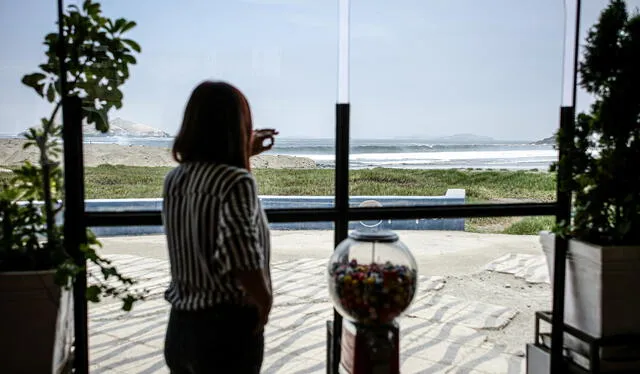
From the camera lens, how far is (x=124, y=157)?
1.95 meters

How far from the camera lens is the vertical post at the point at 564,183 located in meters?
2.00

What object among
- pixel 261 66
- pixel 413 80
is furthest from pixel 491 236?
pixel 261 66

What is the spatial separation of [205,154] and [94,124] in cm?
66

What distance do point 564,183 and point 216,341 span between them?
1.38 metres

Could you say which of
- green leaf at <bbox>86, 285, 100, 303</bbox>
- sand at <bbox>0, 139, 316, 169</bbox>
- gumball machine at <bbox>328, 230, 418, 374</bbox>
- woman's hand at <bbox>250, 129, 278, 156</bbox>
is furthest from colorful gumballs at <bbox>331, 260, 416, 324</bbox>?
green leaf at <bbox>86, 285, 100, 303</bbox>

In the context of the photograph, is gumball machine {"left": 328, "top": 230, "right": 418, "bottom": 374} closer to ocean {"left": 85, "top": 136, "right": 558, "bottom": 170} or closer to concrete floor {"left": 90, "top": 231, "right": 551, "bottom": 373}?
ocean {"left": 85, "top": 136, "right": 558, "bottom": 170}

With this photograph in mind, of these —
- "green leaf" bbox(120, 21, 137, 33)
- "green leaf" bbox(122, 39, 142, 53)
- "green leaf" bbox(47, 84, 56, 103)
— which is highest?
"green leaf" bbox(120, 21, 137, 33)

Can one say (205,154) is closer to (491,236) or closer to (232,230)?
(232,230)

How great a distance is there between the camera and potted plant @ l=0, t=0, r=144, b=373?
61.0 inches

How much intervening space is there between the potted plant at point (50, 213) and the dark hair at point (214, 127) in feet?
1.73

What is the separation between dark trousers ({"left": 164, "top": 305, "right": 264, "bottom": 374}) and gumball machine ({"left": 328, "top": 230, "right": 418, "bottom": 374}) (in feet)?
1.17

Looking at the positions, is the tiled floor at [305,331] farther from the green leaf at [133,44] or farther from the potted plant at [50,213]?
the green leaf at [133,44]

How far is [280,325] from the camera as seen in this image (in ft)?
11.2

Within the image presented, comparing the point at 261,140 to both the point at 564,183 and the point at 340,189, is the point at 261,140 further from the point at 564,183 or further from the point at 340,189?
the point at 564,183
